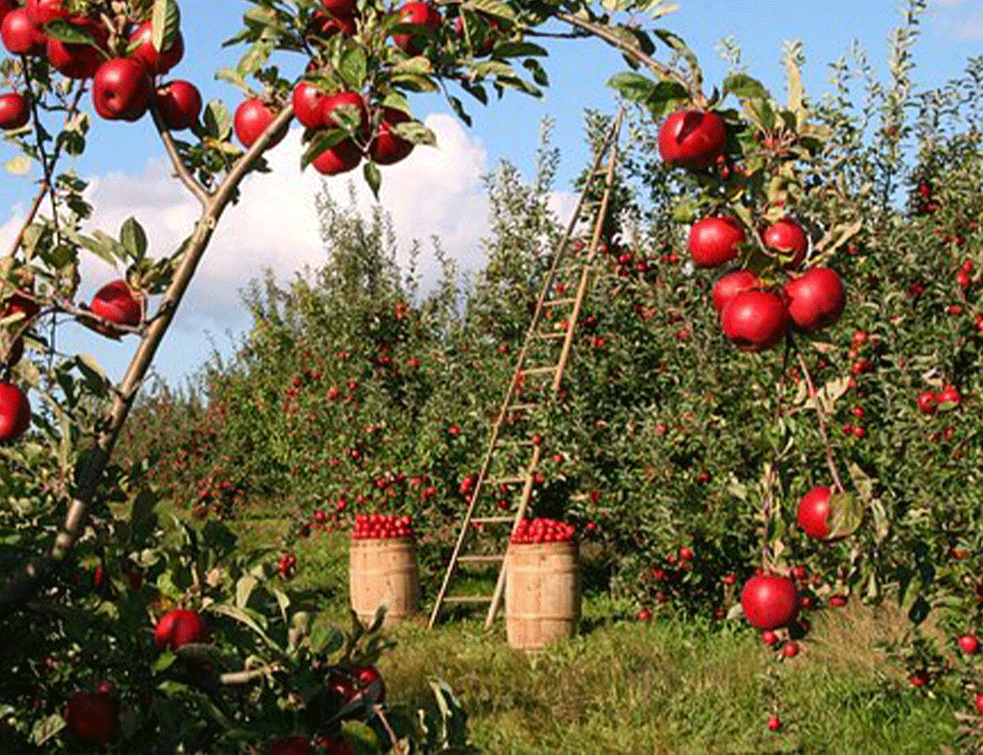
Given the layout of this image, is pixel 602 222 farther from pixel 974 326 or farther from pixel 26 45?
pixel 26 45

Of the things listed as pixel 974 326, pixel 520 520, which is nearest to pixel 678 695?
pixel 974 326

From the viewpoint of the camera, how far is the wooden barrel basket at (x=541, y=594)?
281 inches

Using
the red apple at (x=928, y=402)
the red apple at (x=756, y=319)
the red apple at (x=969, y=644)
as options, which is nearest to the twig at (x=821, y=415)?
the red apple at (x=756, y=319)

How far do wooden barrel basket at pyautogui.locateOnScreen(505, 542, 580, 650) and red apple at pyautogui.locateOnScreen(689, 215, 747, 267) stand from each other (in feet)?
18.8

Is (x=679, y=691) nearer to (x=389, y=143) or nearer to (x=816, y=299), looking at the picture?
(x=816, y=299)

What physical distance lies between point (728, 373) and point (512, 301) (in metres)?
2.39

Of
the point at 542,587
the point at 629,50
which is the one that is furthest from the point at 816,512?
the point at 542,587

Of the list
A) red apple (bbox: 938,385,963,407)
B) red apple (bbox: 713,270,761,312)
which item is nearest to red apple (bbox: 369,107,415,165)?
red apple (bbox: 713,270,761,312)

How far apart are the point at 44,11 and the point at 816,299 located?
3.63 feet

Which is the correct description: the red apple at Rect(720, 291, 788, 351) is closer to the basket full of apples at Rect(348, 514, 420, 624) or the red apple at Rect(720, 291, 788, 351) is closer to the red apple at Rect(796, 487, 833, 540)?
the red apple at Rect(796, 487, 833, 540)

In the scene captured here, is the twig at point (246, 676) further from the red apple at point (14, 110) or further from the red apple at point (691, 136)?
the red apple at point (14, 110)

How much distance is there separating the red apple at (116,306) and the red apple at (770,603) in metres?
0.96

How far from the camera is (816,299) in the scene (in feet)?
4.88

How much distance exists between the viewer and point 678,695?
17.4ft
